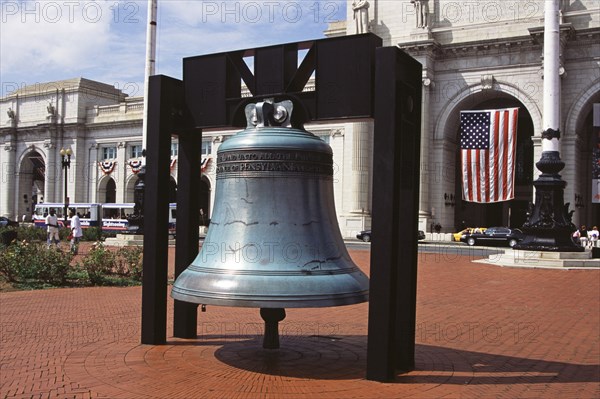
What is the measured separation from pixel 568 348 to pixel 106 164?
63714mm

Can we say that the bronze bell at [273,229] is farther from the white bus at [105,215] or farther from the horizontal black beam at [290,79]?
the white bus at [105,215]

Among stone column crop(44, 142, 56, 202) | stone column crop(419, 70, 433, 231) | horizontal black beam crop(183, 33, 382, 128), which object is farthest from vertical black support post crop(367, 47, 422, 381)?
stone column crop(44, 142, 56, 202)

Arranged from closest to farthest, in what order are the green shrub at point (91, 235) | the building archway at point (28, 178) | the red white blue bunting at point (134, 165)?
the green shrub at point (91, 235) < the red white blue bunting at point (134, 165) < the building archway at point (28, 178)

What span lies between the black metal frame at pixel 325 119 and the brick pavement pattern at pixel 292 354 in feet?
1.74

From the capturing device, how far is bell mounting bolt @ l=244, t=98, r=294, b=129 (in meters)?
6.63

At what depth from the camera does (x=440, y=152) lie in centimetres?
4850

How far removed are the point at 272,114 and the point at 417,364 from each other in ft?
10.1

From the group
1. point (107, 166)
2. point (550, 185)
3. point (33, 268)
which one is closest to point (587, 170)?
point (550, 185)

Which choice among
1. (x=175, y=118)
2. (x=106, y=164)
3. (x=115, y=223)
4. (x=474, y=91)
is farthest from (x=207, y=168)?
(x=175, y=118)

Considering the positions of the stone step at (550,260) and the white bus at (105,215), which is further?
the white bus at (105,215)

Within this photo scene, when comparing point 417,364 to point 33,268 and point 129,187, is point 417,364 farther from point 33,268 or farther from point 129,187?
point 129,187

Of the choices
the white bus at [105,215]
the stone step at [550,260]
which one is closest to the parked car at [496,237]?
the stone step at [550,260]

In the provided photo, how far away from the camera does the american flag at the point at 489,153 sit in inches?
1636

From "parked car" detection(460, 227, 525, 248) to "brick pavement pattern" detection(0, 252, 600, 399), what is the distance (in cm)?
2841
